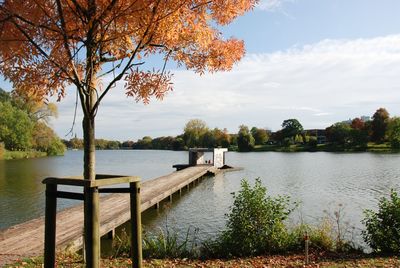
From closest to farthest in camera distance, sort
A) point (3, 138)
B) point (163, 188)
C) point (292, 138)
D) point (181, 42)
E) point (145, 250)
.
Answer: point (181, 42), point (145, 250), point (163, 188), point (3, 138), point (292, 138)

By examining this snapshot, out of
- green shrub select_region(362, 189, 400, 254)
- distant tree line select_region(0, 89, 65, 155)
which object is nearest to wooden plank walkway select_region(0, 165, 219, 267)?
green shrub select_region(362, 189, 400, 254)

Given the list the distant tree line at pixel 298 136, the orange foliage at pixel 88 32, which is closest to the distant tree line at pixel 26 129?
the distant tree line at pixel 298 136

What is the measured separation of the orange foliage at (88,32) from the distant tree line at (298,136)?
337 feet

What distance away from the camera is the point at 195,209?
19766mm

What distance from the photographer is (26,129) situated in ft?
250

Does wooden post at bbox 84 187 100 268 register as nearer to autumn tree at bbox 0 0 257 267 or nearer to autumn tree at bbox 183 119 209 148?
autumn tree at bbox 0 0 257 267

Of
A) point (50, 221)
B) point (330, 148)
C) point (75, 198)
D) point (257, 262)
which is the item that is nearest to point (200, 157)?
point (257, 262)

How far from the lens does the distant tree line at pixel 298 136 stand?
347ft

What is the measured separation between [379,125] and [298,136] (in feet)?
89.8

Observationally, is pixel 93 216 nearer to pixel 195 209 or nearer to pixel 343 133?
pixel 195 209

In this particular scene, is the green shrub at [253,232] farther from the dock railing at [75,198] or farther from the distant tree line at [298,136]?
the distant tree line at [298,136]

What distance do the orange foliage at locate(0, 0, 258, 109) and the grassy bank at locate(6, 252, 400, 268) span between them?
4407mm

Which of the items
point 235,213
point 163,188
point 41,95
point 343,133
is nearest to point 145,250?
point 235,213

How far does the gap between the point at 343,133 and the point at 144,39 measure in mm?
116988
